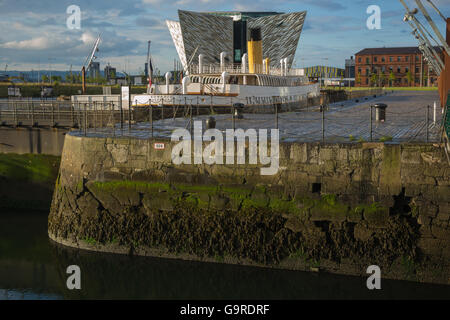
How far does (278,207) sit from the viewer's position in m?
14.3

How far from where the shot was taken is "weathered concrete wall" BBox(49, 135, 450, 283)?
42.9 feet

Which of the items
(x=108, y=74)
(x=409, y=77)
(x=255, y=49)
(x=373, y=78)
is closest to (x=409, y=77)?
(x=409, y=77)

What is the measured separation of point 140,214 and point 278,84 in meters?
33.6

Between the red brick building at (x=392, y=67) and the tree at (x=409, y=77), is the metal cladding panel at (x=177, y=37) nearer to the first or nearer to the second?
the red brick building at (x=392, y=67)

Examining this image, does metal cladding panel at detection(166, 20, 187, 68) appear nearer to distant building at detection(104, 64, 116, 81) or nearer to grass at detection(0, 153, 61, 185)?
distant building at detection(104, 64, 116, 81)

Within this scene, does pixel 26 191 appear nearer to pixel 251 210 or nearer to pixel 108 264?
pixel 108 264

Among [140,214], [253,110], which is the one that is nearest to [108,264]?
[140,214]

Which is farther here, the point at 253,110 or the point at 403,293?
the point at 253,110

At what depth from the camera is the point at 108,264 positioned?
15.2 meters

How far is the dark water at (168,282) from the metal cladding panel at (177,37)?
240 feet

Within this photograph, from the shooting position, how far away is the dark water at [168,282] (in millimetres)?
13156

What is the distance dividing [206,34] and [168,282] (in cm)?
7975

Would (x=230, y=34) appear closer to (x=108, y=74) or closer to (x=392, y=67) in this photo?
(x=108, y=74)

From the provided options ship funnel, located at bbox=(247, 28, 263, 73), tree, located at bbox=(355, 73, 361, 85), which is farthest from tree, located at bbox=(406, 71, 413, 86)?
ship funnel, located at bbox=(247, 28, 263, 73)
